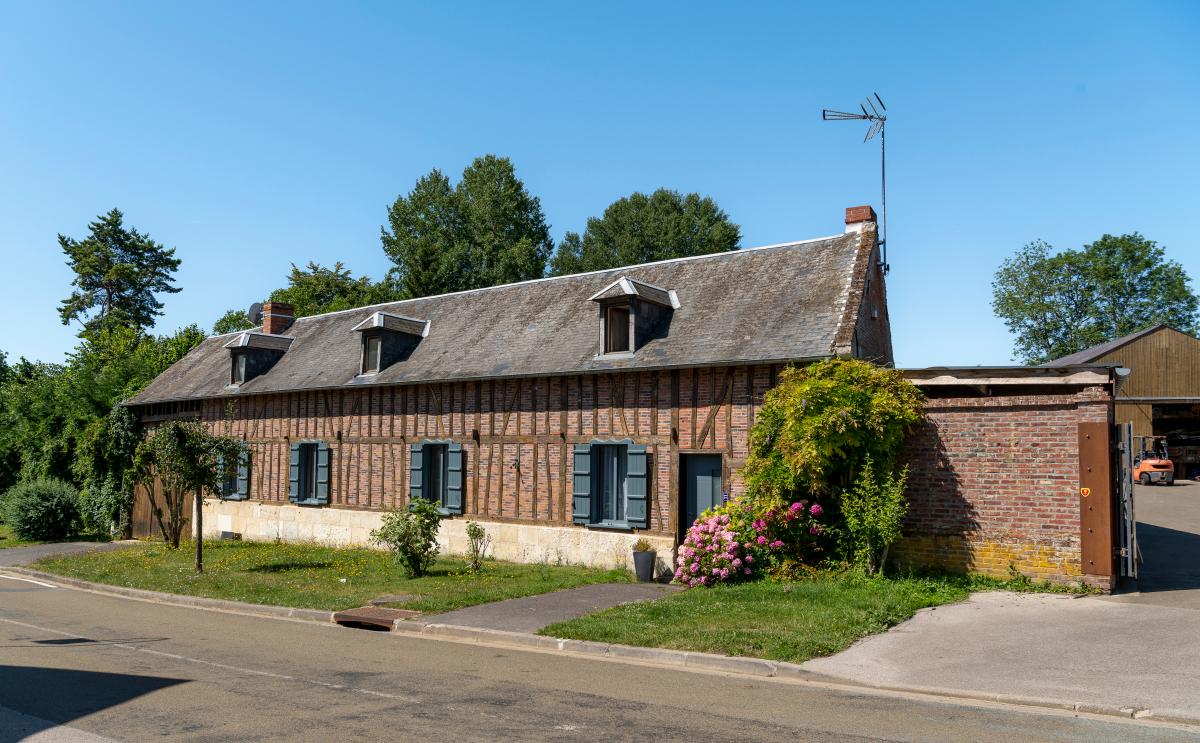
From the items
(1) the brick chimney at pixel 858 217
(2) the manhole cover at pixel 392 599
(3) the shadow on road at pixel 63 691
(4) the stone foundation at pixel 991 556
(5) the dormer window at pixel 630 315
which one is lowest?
(2) the manhole cover at pixel 392 599

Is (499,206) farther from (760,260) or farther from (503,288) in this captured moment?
(760,260)

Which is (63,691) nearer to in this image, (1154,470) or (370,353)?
(370,353)

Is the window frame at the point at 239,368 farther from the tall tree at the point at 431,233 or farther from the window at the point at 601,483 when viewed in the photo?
the tall tree at the point at 431,233

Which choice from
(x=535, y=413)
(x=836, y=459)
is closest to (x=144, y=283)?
(x=535, y=413)

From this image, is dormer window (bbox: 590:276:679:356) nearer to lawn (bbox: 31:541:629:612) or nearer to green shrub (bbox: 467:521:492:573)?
green shrub (bbox: 467:521:492:573)

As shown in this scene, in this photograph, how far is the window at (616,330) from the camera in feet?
54.7

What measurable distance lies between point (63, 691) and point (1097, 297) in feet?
209

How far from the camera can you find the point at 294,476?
22.2 m

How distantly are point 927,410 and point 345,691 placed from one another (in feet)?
30.0

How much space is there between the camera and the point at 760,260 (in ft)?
57.0

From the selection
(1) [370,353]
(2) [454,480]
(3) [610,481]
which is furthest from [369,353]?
(3) [610,481]

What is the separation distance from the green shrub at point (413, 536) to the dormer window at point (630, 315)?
457cm

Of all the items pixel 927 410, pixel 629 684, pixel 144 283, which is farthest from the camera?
pixel 144 283

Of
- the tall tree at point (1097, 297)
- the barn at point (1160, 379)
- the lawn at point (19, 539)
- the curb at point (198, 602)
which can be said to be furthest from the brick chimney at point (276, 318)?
the tall tree at point (1097, 297)
